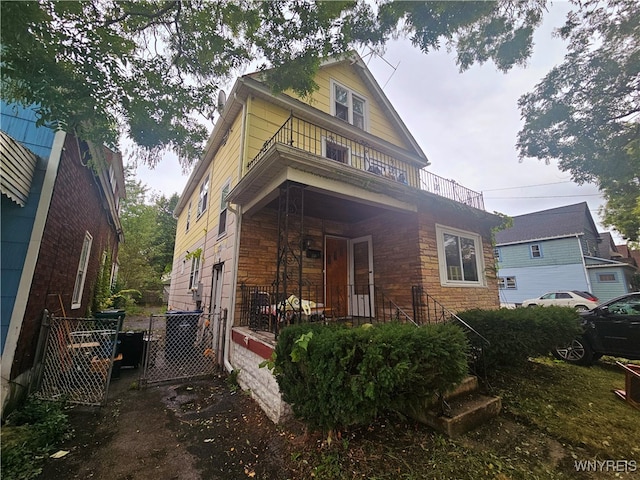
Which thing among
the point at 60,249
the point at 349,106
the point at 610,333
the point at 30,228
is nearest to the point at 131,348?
the point at 60,249

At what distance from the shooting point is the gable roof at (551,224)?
19.2 m

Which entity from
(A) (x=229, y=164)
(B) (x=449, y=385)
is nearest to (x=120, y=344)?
(A) (x=229, y=164)

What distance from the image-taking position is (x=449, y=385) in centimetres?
267

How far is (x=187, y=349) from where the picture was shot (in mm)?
6309

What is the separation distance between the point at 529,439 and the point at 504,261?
23.0 meters

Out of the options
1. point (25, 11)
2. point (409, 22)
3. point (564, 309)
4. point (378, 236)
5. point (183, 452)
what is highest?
point (409, 22)

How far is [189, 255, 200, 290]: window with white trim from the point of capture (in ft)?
30.5

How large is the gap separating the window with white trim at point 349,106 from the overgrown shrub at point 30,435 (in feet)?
30.0

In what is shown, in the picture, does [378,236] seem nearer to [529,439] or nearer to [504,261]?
[529,439]

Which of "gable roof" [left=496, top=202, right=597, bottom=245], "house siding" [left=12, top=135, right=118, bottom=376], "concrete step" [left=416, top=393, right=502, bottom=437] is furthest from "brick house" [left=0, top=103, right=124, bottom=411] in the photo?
"gable roof" [left=496, top=202, right=597, bottom=245]

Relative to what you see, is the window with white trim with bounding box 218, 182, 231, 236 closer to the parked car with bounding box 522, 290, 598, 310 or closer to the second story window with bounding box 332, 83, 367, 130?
the second story window with bounding box 332, 83, 367, 130

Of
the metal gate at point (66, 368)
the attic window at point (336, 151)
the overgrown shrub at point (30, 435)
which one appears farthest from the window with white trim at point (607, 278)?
the overgrown shrub at point (30, 435)

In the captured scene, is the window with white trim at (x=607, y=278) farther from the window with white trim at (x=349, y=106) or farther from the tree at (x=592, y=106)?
the window with white trim at (x=349, y=106)

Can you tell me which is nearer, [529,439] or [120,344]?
[529,439]
